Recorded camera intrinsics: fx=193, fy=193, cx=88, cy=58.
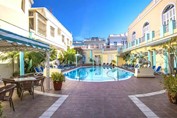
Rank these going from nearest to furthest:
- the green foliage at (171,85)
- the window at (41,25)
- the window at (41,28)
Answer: the green foliage at (171,85) → the window at (41,25) → the window at (41,28)

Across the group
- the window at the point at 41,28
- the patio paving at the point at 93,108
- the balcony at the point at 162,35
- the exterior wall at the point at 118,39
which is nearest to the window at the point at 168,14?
the balcony at the point at 162,35

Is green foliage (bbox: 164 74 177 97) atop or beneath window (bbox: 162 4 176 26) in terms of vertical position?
beneath

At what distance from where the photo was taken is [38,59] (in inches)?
677

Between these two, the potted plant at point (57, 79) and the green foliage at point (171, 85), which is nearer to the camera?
the green foliage at point (171, 85)

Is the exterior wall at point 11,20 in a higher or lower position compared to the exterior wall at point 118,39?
lower

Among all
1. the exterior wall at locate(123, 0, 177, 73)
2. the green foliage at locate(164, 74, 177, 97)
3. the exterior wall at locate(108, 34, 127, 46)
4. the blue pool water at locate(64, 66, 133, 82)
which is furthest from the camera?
the exterior wall at locate(108, 34, 127, 46)

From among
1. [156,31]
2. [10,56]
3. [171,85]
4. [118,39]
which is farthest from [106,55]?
[171,85]

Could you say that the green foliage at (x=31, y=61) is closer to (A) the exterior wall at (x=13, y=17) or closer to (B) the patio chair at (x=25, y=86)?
(A) the exterior wall at (x=13, y=17)

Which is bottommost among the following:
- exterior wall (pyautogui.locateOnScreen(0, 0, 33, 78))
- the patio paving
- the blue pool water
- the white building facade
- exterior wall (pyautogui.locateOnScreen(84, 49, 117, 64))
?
the patio paving

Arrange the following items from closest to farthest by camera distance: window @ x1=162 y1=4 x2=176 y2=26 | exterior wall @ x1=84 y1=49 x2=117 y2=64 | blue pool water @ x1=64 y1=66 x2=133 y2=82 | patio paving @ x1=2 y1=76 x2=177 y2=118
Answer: patio paving @ x1=2 y1=76 x2=177 y2=118 < blue pool water @ x1=64 y1=66 x2=133 y2=82 < window @ x1=162 y1=4 x2=176 y2=26 < exterior wall @ x1=84 y1=49 x2=117 y2=64

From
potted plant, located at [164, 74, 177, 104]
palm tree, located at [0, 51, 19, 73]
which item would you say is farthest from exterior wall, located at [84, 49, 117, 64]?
potted plant, located at [164, 74, 177, 104]

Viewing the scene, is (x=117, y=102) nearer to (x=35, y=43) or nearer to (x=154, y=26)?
(x=35, y=43)

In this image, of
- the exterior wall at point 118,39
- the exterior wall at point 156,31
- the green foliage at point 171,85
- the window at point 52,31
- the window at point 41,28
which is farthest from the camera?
the exterior wall at point 118,39

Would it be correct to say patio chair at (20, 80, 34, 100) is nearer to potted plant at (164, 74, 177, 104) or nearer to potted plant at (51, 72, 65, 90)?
potted plant at (51, 72, 65, 90)
